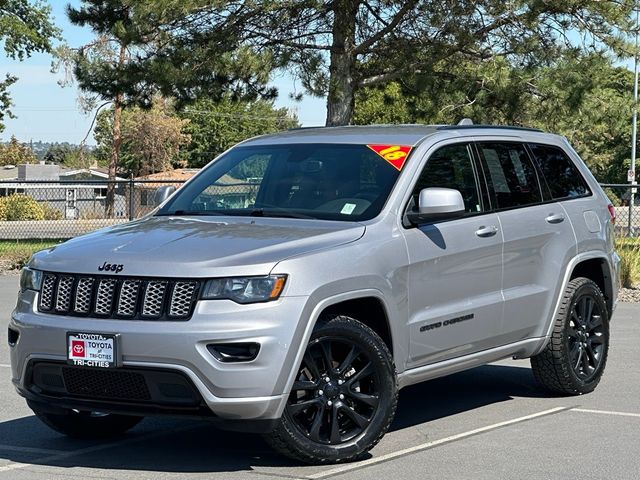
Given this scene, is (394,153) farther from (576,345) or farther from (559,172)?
(576,345)

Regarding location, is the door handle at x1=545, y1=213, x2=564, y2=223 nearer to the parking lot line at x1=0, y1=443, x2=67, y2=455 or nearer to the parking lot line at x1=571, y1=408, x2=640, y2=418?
the parking lot line at x1=571, y1=408, x2=640, y2=418

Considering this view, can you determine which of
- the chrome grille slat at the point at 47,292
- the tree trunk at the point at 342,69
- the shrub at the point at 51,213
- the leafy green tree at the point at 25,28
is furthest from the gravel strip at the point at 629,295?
the leafy green tree at the point at 25,28

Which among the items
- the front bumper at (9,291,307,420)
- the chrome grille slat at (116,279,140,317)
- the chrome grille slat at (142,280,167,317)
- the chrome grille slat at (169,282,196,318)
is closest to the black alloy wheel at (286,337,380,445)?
the front bumper at (9,291,307,420)

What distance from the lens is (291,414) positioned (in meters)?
6.21

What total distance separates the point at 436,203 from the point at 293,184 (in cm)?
102

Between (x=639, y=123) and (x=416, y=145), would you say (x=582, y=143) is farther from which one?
(x=416, y=145)

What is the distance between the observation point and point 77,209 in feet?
89.6

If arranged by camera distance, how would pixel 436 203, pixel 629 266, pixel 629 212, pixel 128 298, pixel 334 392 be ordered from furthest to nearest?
pixel 629 212 < pixel 629 266 < pixel 436 203 < pixel 334 392 < pixel 128 298

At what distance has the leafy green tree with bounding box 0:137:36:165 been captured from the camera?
325 feet

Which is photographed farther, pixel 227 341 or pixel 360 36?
pixel 360 36

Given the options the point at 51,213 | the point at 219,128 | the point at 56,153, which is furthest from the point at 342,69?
the point at 56,153

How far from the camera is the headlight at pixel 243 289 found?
236 inches

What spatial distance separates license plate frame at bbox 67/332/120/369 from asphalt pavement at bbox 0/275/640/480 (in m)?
0.62

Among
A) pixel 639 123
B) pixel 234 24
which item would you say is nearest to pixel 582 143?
pixel 639 123
